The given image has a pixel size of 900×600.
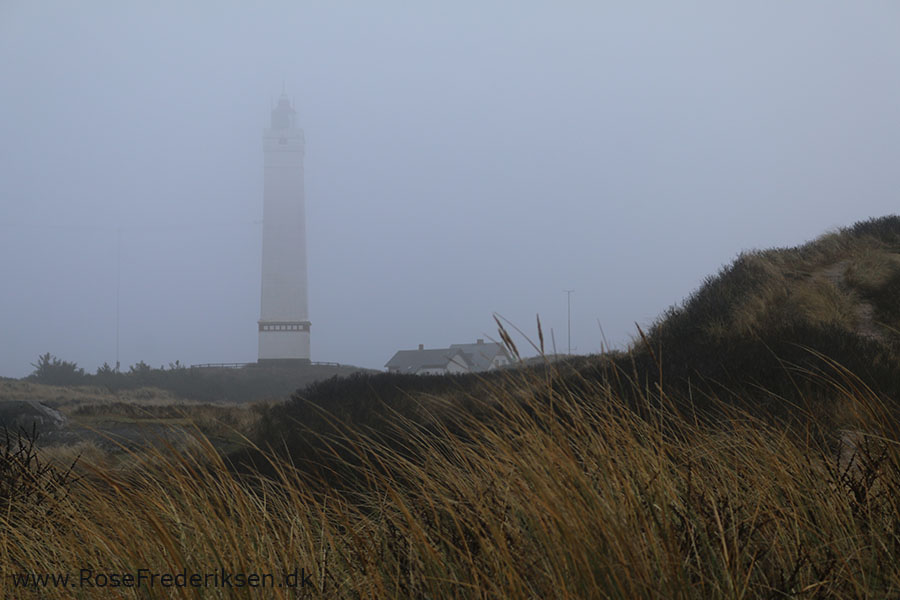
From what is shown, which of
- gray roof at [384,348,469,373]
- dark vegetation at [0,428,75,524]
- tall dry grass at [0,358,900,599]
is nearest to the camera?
tall dry grass at [0,358,900,599]

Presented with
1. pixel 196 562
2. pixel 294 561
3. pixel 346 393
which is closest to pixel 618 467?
pixel 294 561

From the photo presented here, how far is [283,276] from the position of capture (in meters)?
49.8

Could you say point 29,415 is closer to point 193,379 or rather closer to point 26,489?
point 26,489

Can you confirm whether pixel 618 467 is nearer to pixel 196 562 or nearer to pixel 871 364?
pixel 196 562

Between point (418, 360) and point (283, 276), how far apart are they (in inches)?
477

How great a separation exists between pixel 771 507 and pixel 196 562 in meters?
2.48

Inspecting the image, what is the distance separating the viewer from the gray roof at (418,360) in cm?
4356

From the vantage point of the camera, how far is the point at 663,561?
7.56 feet

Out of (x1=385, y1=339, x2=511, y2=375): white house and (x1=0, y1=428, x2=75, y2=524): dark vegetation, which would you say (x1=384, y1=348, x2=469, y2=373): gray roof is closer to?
(x1=385, y1=339, x2=511, y2=375): white house

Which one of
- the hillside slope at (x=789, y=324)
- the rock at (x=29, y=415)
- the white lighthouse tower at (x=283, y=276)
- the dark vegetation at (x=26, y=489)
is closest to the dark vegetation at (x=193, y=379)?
the white lighthouse tower at (x=283, y=276)

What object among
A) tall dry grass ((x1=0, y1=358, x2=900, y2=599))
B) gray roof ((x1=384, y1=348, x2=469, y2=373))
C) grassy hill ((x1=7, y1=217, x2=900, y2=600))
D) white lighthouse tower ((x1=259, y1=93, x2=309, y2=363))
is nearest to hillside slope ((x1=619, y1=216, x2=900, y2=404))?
grassy hill ((x1=7, y1=217, x2=900, y2=600))

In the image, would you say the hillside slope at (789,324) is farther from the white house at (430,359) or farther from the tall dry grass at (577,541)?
the white house at (430,359)

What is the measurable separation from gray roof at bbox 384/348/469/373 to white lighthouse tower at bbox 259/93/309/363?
22.0ft

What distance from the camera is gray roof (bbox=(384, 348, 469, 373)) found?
1715 inches
